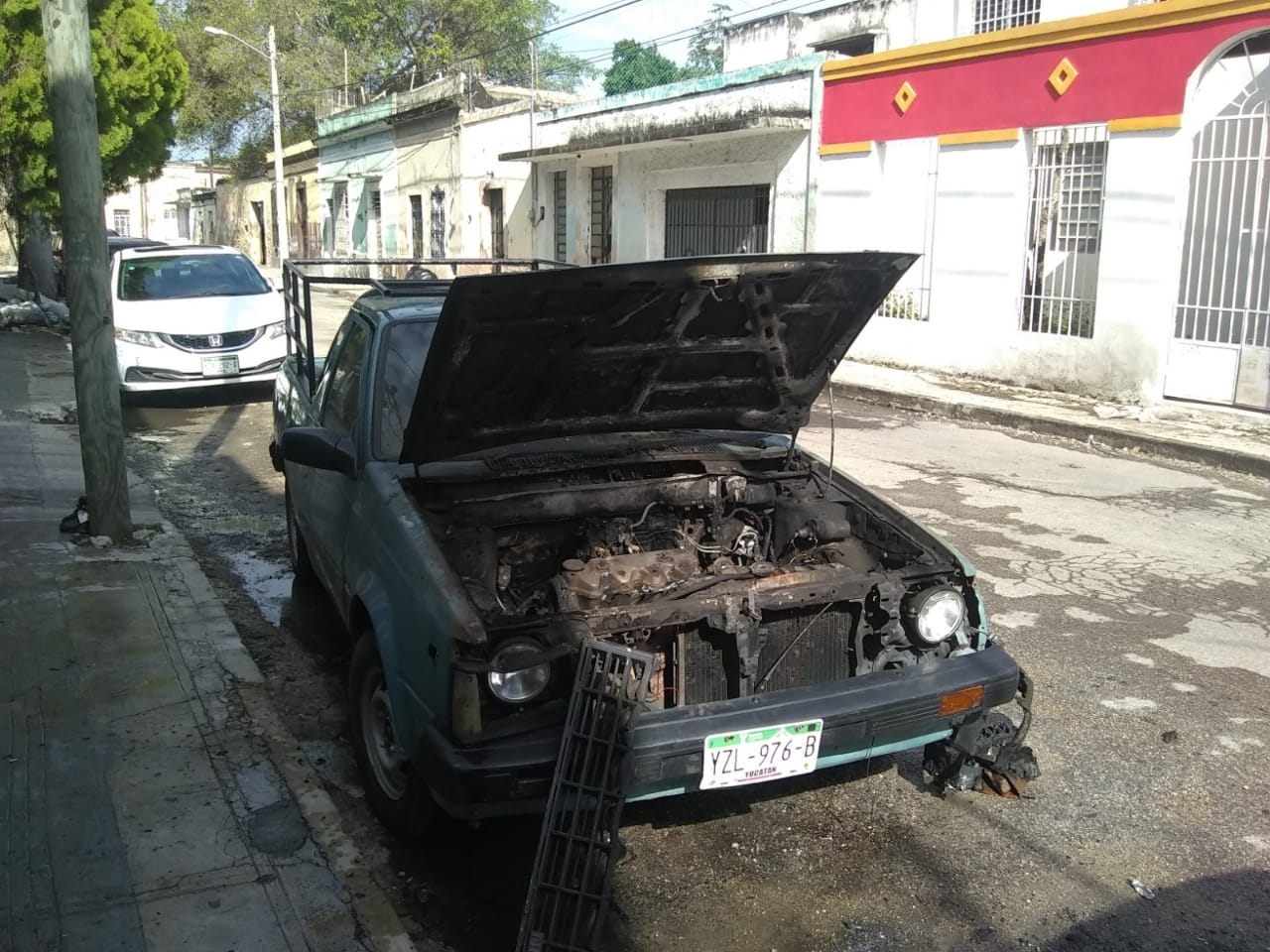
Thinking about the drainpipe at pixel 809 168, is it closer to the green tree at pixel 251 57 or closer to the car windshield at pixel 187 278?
the car windshield at pixel 187 278

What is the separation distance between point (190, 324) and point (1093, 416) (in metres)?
9.32

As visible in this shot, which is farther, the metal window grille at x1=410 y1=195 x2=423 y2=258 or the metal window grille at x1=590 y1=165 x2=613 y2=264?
the metal window grille at x1=410 y1=195 x2=423 y2=258

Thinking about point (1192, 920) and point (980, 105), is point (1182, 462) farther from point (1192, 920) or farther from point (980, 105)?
point (1192, 920)

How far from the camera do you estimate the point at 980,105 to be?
13.4 metres

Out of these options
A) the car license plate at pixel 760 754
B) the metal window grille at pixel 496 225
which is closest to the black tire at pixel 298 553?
the car license plate at pixel 760 754

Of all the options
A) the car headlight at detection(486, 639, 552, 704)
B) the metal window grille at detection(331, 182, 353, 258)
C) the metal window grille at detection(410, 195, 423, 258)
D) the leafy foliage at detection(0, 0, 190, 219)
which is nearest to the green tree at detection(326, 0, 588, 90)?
the metal window grille at detection(331, 182, 353, 258)

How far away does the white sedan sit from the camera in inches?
435

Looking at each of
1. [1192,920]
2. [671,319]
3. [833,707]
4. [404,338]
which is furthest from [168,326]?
[1192,920]

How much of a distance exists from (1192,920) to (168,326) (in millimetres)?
10554

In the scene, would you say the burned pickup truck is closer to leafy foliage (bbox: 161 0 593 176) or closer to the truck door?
the truck door

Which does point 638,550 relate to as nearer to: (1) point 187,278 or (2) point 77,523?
(2) point 77,523

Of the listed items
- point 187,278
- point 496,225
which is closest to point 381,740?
point 187,278

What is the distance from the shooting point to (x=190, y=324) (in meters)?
11.1

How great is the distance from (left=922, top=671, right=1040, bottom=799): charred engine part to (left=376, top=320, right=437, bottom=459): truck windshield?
2.19 meters
